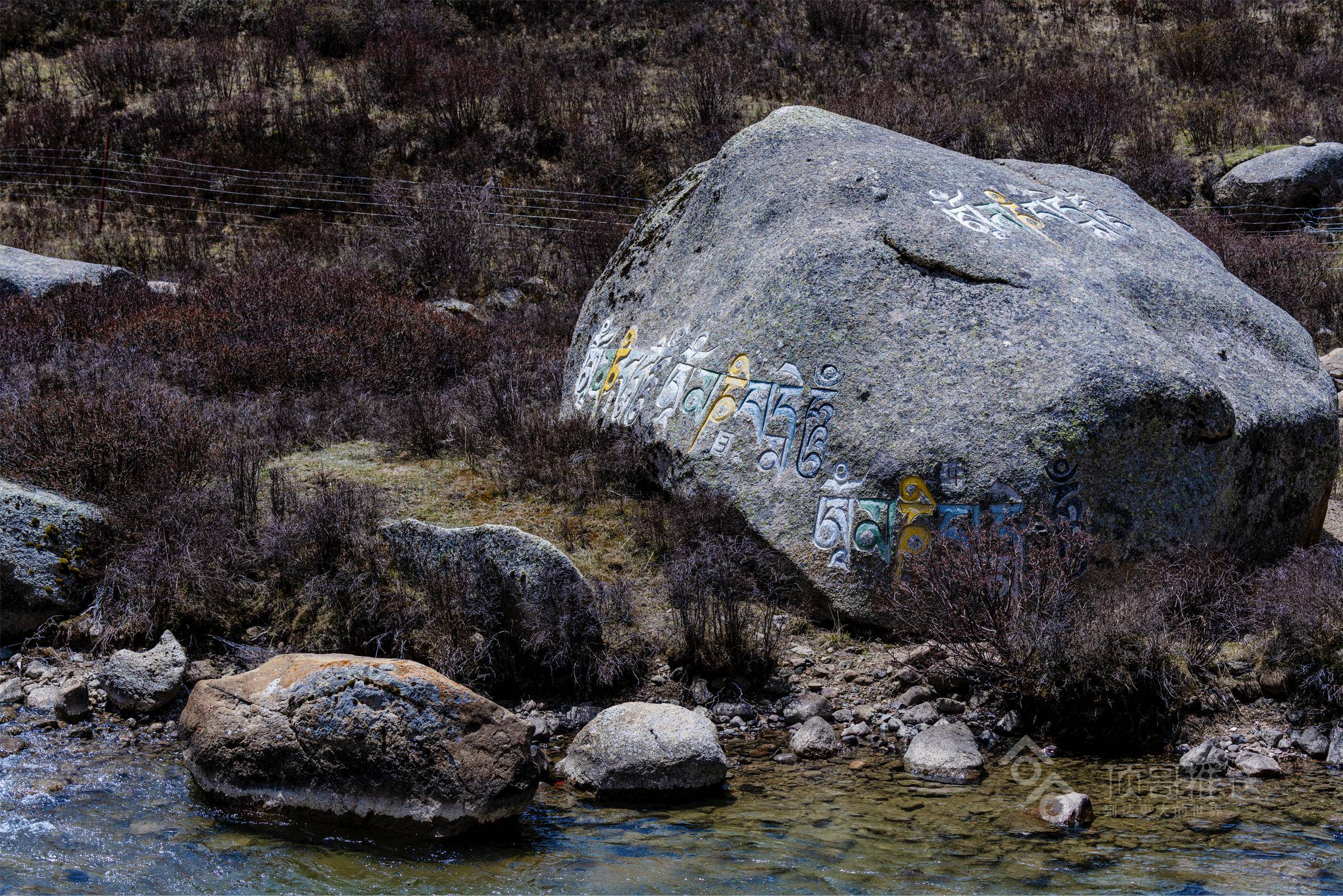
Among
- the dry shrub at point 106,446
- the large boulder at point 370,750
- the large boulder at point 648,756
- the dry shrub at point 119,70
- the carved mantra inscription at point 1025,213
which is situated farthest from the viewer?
the dry shrub at point 119,70

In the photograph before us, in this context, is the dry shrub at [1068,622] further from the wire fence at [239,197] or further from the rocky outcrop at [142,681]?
the wire fence at [239,197]

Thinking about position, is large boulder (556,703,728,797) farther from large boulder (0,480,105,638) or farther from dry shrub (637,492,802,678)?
large boulder (0,480,105,638)

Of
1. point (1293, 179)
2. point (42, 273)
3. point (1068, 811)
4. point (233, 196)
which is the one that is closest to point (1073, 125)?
point (1293, 179)

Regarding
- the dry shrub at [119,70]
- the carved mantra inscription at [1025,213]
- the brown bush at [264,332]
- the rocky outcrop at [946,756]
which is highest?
the dry shrub at [119,70]

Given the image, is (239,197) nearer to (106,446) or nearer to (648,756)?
(106,446)

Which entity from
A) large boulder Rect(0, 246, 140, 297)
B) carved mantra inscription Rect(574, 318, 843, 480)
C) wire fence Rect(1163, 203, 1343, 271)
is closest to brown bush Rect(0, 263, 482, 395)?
large boulder Rect(0, 246, 140, 297)

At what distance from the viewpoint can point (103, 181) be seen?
15.6 metres

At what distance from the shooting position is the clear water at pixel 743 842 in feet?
11.5

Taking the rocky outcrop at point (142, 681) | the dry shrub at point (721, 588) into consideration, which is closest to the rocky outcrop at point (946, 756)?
the dry shrub at point (721, 588)

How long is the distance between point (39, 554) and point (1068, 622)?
5.24 metres

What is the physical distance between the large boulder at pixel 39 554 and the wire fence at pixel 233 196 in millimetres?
10026

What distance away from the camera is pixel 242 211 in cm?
1596

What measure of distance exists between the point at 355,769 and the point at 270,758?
35 cm

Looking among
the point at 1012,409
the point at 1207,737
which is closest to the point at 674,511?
the point at 1012,409
